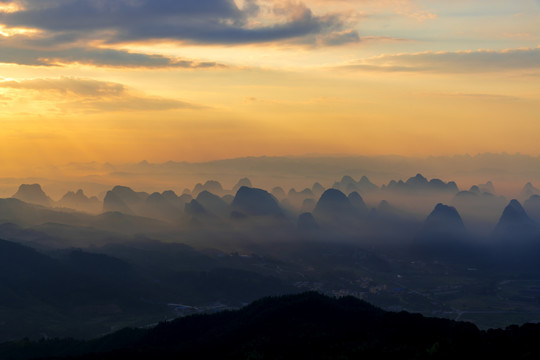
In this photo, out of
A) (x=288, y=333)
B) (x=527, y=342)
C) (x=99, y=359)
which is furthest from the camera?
(x=288, y=333)

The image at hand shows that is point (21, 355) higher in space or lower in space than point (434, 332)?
lower

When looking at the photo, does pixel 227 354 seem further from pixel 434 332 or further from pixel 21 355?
pixel 21 355

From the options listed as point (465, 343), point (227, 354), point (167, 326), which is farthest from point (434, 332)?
point (167, 326)

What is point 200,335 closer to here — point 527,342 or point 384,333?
point 384,333

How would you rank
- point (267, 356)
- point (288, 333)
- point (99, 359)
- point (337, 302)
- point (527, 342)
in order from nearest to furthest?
1. point (527, 342)
2. point (267, 356)
3. point (99, 359)
4. point (288, 333)
5. point (337, 302)

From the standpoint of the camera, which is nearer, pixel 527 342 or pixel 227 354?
pixel 527 342

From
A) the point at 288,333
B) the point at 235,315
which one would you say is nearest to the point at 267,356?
the point at 288,333
